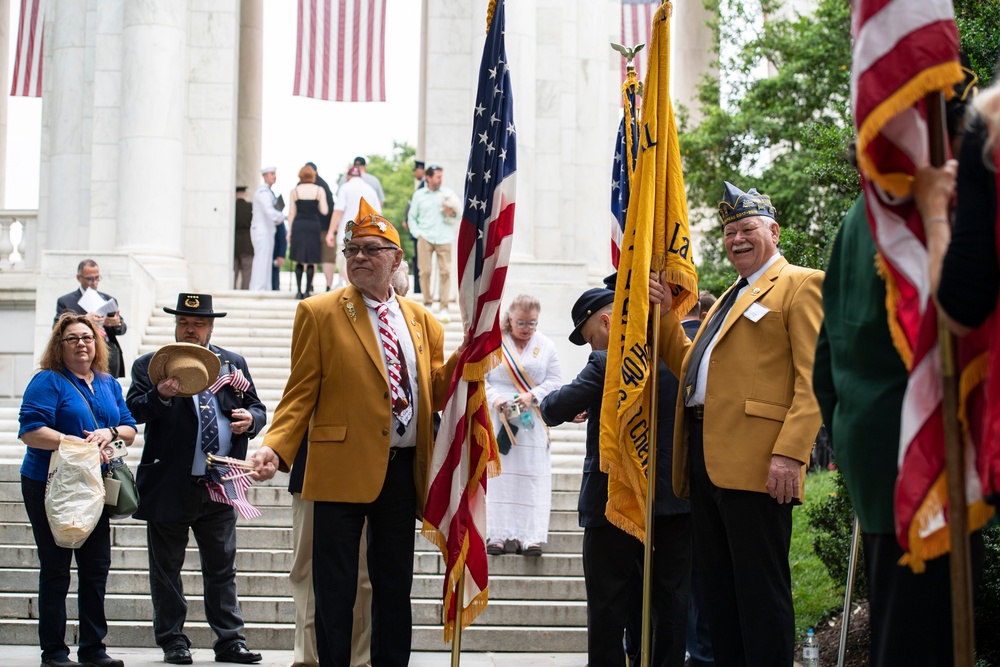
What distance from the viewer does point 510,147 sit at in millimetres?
7160

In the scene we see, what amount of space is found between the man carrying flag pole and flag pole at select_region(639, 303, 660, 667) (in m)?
0.03

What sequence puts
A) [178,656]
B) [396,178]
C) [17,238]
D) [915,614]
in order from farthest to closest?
[396,178], [17,238], [178,656], [915,614]

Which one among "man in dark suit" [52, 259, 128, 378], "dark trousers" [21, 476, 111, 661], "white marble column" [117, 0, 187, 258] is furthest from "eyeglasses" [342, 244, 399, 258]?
"white marble column" [117, 0, 187, 258]

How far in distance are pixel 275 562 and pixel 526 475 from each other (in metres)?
2.09

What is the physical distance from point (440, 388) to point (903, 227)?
11.7 feet

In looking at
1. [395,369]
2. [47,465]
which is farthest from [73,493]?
[395,369]

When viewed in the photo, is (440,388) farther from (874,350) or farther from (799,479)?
(874,350)

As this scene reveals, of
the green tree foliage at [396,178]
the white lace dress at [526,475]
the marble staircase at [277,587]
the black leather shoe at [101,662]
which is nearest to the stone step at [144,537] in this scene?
the marble staircase at [277,587]

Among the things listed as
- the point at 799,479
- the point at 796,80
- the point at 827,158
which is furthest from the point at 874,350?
the point at 796,80

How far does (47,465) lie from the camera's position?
8.36 metres

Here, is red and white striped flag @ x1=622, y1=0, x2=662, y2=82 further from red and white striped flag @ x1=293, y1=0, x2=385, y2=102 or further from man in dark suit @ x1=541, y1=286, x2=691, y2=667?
man in dark suit @ x1=541, y1=286, x2=691, y2=667

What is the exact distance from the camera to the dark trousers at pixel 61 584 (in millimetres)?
8258

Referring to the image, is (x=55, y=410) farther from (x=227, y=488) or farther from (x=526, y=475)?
(x=526, y=475)

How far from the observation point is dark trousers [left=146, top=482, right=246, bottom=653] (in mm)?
8805
